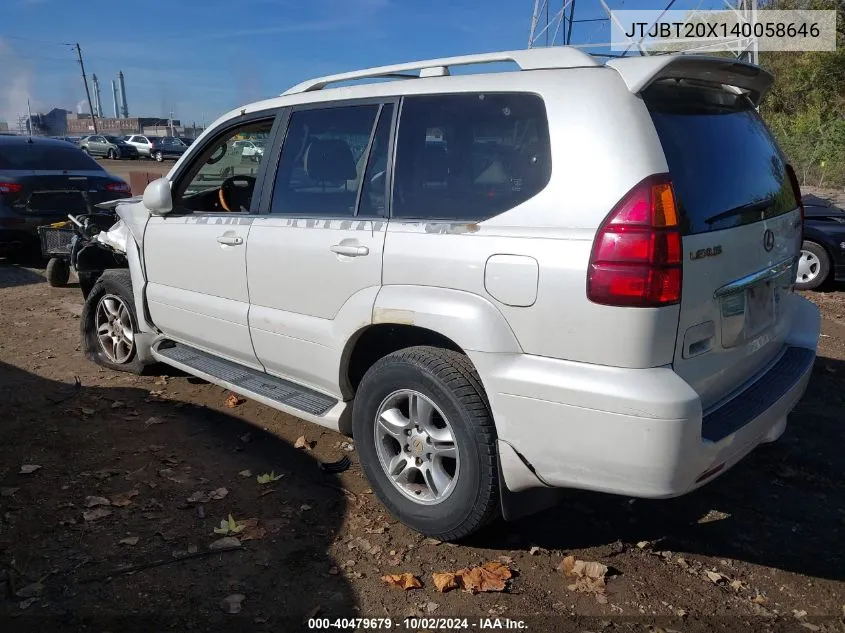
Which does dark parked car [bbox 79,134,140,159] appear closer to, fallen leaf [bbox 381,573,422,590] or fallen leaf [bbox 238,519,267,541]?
fallen leaf [bbox 238,519,267,541]

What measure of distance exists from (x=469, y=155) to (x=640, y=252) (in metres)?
0.95

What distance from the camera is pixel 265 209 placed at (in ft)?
13.2

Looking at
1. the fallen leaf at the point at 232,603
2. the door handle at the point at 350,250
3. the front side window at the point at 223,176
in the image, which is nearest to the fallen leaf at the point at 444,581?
the fallen leaf at the point at 232,603

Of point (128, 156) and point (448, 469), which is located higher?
point (128, 156)

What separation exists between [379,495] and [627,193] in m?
1.84

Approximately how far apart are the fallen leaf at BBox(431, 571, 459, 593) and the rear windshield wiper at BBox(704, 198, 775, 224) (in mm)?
1780

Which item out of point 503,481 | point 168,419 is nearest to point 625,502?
A: point 503,481

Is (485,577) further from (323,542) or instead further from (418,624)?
(323,542)

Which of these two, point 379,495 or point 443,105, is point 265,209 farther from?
point 379,495

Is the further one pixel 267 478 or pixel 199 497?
pixel 267 478

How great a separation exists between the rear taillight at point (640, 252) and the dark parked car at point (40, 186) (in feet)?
26.1

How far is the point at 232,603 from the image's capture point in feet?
9.48

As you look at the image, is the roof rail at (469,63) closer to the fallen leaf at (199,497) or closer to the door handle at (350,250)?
the door handle at (350,250)

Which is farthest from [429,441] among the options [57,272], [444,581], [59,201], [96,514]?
[59,201]
